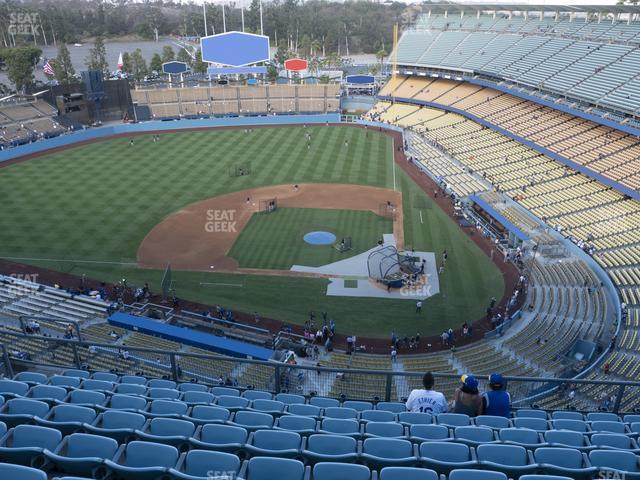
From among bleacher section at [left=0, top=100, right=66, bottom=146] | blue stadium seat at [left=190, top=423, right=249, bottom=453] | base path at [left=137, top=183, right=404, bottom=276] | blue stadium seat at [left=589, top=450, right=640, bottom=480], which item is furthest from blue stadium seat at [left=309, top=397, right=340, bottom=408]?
bleacher section at [left=0, top=100, right=66, bottom=146]

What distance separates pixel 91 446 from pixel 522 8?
68.8 m

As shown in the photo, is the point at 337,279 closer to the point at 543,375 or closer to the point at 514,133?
the point at 543,375

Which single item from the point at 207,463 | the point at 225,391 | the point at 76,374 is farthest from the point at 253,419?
the point at 76,374

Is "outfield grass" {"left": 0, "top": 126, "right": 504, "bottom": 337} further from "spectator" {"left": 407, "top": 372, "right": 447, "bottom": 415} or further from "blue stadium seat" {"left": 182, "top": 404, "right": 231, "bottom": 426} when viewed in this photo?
"blue stadium seat" {"left": 182, "top": 404, "right": 231, "bottom": 426}

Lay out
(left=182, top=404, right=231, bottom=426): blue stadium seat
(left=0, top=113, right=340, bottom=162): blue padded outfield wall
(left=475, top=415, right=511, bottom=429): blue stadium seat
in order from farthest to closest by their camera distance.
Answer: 1. (left=0, top=113, right=340, bottom=162): blue padded outfield wall
2. (left=475, top=415, right=511, bottom=429): blue stadium seat
3. (left=182, top=404, right=231, bottom=426): blue stadium seat

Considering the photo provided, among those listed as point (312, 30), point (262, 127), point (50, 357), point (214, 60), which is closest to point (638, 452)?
point (50, 357)

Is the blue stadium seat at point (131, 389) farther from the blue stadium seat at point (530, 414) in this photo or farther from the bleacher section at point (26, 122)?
the bleacher section at point (26, 122)

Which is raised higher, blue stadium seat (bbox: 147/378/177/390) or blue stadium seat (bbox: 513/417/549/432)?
blue stadium seat (bbox: 513/417/549/432)

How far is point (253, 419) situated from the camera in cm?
841

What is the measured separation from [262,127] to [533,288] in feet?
144

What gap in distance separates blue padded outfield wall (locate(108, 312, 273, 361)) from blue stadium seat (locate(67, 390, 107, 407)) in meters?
11.9

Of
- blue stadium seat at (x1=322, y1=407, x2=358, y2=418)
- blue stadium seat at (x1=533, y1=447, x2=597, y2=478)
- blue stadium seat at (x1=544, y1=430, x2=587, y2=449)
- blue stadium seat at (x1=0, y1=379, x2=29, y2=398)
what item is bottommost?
blue stadium seat at (x1=322, y1=407, x2=358, y2=418)

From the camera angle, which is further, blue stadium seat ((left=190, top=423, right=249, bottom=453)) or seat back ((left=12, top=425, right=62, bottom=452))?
blue stadium seat ((left=190, top=423, right=249, bottom=453))

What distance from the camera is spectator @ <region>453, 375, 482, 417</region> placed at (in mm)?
9172
